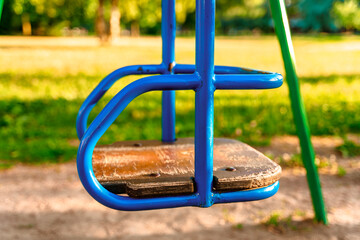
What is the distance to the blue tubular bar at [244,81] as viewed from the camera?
1.03 metres

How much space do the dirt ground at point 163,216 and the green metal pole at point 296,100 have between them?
0.18 metres

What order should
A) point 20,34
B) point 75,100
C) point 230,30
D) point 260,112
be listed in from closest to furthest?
point 260,112, point 75,100, point 20,34, point 230,30

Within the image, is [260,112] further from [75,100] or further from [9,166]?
[9,166]

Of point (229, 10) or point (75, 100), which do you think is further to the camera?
point (229, 10)

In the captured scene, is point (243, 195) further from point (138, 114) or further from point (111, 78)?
point (138, 114)

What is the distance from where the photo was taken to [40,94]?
18.8 ft

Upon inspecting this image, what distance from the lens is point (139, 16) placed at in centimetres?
2470

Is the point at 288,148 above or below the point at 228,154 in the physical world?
below

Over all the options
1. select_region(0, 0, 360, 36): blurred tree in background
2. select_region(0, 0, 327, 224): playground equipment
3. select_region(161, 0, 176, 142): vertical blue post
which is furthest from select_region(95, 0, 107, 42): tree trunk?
select_region(0, 0, 327, 224): playground equipment

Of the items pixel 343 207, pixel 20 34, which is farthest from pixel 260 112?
Answer: pixel 20 34

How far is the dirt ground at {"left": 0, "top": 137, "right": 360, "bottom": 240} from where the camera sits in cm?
225

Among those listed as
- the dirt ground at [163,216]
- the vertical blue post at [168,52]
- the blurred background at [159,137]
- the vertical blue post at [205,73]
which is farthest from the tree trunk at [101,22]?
the vertical blue post at [205,73]

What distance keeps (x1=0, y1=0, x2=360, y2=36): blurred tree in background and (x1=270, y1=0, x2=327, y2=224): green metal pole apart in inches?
577

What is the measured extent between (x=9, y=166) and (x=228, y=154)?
7.61 feet
